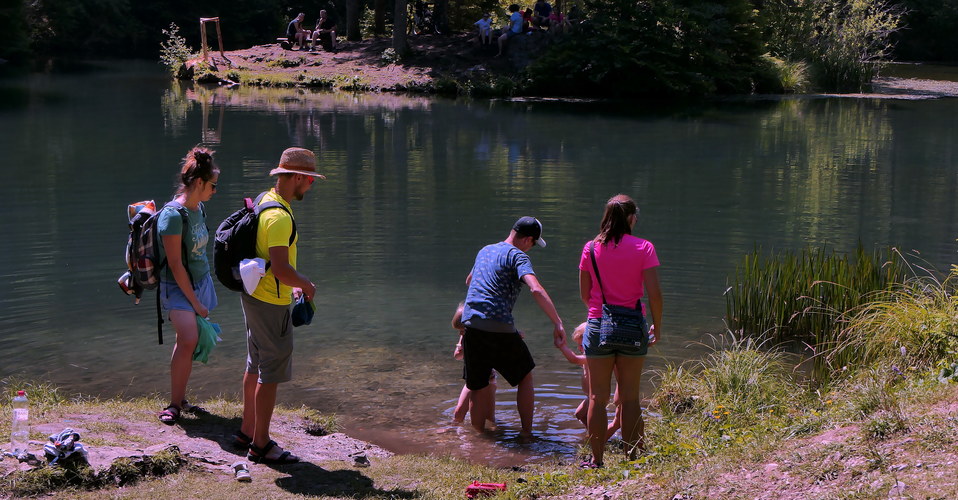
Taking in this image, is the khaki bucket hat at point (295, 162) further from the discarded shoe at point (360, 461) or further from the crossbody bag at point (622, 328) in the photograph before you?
the crossbody bag at point (622, 328)

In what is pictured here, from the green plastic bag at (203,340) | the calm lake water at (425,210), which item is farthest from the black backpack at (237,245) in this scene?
the calm lake water at (425,210)

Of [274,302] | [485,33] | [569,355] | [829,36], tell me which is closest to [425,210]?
[569,355]

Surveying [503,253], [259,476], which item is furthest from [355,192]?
[259,476]

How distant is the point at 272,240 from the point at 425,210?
398 inches

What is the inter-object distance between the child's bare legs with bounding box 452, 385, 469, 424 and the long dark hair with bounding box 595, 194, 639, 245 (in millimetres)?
1947

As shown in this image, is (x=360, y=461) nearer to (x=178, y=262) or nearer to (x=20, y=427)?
(x=178, y=262)

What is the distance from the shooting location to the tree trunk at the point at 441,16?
4284cm

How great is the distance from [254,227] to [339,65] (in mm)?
35727

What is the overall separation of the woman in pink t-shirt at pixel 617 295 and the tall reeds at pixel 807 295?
120 inches

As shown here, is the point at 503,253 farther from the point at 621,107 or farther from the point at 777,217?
the point at 621,107

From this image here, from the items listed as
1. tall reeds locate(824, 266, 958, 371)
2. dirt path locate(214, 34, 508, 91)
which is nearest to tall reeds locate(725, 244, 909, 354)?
tall reeds locate(824, 266, 958, 371)

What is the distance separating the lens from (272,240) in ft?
17.8

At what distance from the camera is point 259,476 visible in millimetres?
5496

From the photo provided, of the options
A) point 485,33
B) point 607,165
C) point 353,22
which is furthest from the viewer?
point 353,22
